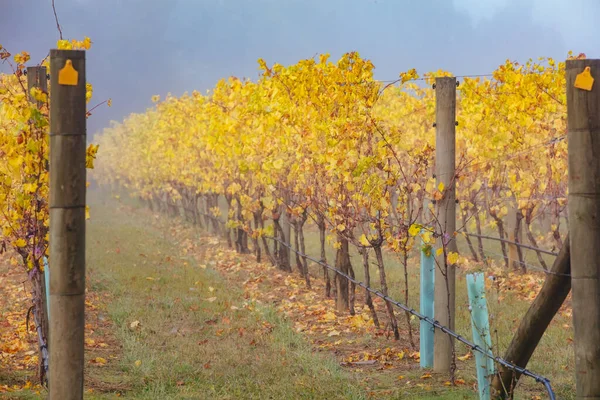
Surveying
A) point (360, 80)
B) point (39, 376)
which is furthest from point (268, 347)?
point (360, 80)

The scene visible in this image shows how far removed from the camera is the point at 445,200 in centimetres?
783

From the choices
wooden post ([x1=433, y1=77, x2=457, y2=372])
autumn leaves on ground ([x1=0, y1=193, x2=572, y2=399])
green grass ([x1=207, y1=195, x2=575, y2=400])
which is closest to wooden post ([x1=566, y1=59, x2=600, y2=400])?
green grass ([x1=207, y1=195, x2=575, y2=400])

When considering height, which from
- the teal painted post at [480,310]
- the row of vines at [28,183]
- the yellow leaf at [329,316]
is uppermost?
the row of vines at [28,183]

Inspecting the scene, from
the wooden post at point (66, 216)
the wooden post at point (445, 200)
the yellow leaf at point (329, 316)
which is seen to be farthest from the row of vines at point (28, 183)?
the yellow leaf at point (329, 316)

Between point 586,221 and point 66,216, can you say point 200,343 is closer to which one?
point 66,216

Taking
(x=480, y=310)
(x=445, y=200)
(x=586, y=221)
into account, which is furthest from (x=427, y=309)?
(x=586, y=221)

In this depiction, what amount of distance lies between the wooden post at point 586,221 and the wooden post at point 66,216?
121 inches

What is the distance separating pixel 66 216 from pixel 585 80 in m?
3.35

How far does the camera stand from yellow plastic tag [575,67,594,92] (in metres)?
4.67

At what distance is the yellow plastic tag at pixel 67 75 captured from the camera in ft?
15.2

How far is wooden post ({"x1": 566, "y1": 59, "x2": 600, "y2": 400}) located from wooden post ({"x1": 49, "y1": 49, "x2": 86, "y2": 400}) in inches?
121

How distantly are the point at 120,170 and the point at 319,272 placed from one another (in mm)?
37735

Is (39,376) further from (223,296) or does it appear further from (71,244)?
(223,296)

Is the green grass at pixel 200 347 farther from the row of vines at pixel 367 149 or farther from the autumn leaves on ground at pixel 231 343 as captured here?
the row of vines at pixel 367 149
